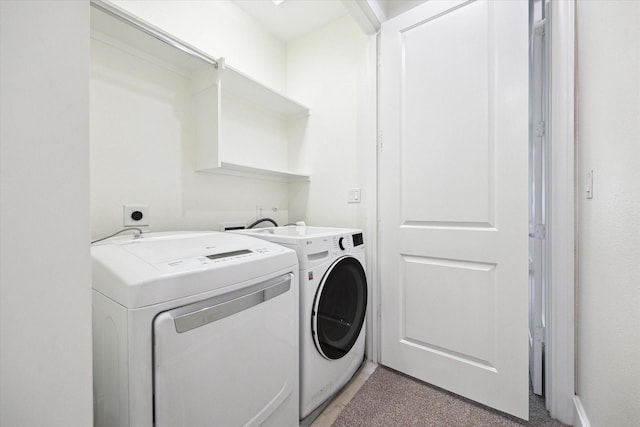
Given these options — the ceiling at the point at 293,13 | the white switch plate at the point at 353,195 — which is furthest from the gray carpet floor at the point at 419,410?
the ceiling at the point at 293,13

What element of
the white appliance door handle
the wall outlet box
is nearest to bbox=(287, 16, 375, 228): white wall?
the white appliance door handle

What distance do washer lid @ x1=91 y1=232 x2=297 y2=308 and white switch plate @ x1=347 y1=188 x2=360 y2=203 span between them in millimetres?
872

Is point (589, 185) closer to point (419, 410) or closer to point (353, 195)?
point (353, 195)

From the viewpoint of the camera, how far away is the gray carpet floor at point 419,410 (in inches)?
49.0

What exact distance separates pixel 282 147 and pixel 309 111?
0.38 m

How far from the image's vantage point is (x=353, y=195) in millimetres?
1881

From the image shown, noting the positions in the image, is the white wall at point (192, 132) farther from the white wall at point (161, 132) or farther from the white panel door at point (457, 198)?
the white panel door at point (457, 198)

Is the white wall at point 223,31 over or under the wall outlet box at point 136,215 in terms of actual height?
over

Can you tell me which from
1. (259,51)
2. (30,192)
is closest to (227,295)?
(30,192)

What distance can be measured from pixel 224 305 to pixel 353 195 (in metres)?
1.26

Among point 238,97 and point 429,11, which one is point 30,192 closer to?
point 238,97

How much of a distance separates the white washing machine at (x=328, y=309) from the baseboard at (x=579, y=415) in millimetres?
1000

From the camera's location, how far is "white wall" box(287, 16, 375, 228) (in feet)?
5.98

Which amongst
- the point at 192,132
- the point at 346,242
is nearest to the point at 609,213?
the point at 346,242
